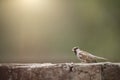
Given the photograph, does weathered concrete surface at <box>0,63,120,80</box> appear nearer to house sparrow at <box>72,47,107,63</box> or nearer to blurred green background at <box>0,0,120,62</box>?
house sparrow at <box>72,47,107,63</box>

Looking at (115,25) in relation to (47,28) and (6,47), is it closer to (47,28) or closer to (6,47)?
(47,28)

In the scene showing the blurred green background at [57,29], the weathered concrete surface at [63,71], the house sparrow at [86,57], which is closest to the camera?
the weathered concrete surface at [63,71]

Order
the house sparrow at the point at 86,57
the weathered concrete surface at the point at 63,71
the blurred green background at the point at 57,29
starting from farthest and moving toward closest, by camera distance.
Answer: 1. the blurred green background at the point at 57,29
2. the house sparrow at the point at 86,57
3. the weathered concrete surface at the point at 63,71

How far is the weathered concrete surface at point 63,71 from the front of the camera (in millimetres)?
2104

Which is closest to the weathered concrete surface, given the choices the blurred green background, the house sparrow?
the house sparrow

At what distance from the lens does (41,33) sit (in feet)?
8.39

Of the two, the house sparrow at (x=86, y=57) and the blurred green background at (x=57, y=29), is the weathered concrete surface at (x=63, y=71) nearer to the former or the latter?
the house sparrow at (x=86, y=57)

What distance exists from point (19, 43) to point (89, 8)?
2.94 ft

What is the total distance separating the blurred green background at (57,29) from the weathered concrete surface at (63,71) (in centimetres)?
32

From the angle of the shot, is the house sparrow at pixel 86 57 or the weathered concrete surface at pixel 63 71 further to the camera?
the house sparrow at pixel 86 57

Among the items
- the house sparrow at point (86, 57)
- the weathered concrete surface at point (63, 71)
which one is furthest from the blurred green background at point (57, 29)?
the weathered concrete surface at point (63, 71)

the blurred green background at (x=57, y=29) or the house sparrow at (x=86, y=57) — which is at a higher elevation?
the blurred green background at (x=57, y=29)

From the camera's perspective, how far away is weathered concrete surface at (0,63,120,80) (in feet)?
6.90

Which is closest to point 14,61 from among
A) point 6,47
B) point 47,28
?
point 6,47
